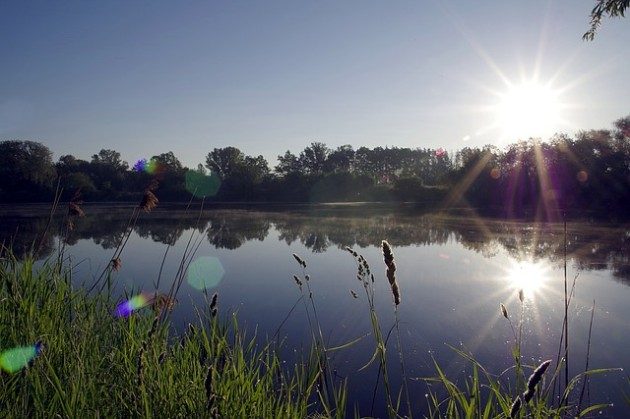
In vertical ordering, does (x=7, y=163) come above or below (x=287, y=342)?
above

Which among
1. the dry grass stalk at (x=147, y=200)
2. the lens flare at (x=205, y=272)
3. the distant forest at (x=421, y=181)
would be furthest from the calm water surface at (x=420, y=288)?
the distant forest at (x=421, y=181)

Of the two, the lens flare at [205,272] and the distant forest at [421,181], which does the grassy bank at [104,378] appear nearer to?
the lens flare at [205,272]

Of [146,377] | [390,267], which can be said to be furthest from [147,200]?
[390,267]

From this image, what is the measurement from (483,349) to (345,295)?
2266 mm

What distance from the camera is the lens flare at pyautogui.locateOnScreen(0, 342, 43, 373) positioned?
1674 millimetres

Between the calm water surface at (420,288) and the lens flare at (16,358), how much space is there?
663 millimetres

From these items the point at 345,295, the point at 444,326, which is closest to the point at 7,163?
the point at 345,295

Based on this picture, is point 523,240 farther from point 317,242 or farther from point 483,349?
point 483,349

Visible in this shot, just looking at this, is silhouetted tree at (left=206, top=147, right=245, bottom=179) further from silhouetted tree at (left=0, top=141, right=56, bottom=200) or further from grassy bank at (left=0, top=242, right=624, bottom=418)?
grassy bank at (left=0, top=242, right=624, bottom=418)

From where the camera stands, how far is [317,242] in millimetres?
11680

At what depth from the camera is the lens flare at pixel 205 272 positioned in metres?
6.81

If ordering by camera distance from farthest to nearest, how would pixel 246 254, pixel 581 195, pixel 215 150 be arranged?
pixel 215 150
pixel 581 195
pixel 246 254

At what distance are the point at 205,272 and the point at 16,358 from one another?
6093 mm

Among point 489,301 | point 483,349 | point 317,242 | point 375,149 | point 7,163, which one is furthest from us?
point 375,149
